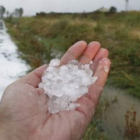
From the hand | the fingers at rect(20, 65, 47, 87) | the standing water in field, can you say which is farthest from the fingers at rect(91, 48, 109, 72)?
the standing water in field

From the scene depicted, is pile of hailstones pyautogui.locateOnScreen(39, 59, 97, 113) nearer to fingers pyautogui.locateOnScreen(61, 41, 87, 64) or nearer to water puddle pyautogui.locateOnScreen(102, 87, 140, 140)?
fingers pyautogui.locateOnScreen(61, 41, 87, 64)

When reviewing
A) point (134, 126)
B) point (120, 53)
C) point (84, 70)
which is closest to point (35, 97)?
point (84, 70)

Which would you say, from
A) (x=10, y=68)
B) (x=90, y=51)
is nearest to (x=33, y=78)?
(x=90, y=51)

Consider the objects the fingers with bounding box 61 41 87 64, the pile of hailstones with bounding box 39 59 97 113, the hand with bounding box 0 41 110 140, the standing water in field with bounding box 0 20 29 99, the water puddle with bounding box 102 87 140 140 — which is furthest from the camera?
the standing water in field with bounding box 0 20 29 99

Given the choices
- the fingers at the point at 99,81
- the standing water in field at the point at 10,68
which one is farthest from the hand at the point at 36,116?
the standing water in field at the point at 10,68

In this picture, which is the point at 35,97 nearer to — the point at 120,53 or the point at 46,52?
the point at 120,53

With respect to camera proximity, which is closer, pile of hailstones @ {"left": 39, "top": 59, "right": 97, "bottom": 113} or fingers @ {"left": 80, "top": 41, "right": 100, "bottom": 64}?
pile of hailstones @ {"left": 39, "top": 59, "right": 97, "bottom": 113}

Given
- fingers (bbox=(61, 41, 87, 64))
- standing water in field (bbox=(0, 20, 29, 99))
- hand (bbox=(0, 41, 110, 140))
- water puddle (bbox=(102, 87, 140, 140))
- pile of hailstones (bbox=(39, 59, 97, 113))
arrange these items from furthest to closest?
standing water in field (bbox=(0, 20, 29, 99)), water puddle (bbox=(102, 87, 140, 140)), fingers (bbox=(61, 41, 87, 64)), pile of hailstones (bbox=(39, 59, 97, 113)), hand (bbox=(0, 41, 110, 140))
